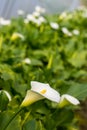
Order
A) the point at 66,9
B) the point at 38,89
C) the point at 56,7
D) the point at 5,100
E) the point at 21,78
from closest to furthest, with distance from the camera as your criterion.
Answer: the point at 38,89 → the point at 5,100 → the point at 21,78 → the point at 56,7 → the point at 66,9

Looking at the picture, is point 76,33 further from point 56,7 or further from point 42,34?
point 56,7

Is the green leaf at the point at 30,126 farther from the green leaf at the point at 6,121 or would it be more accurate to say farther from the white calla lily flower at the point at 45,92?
the white calla lily flower at the point at 45,92

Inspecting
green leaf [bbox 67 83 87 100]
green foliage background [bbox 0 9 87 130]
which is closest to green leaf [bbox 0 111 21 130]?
green foliage background [bbox 0 9 87 130]

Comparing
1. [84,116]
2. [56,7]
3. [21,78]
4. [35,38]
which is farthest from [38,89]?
[56,7]

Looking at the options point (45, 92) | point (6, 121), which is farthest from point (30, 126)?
point (45, 92)

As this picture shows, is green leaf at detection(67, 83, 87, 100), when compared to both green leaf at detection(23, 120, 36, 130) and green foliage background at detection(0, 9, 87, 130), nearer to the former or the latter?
green foliage background at detection(0, 9, 87, 130)

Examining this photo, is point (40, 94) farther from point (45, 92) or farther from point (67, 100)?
point (67, 100)

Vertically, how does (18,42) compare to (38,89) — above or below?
below

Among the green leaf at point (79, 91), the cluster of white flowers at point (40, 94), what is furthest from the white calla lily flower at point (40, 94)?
the green leaf at point (79, 91)
